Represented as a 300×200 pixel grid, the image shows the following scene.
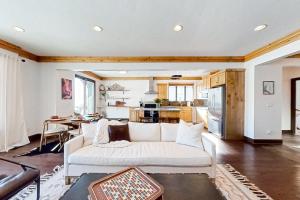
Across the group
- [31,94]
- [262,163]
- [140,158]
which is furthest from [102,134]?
[31,94]

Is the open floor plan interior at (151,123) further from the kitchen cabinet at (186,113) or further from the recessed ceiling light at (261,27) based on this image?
the kitchen cabinet at (186,113)

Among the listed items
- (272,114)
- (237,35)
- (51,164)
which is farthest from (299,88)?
(51,164)

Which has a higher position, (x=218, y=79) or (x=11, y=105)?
(x=218, y=79)

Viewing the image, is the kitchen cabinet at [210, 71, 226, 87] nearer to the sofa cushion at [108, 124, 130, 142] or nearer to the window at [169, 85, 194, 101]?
the window at [169, 85, 194, 101]

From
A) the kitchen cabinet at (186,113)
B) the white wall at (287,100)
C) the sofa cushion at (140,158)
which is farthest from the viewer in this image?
the kitchen cabinet at (186,113)

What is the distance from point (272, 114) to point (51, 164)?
5.56 m

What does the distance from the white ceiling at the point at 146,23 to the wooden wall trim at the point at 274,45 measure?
0.51ft

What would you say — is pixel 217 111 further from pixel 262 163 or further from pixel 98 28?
pixel 98 28

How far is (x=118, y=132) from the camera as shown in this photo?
127 inches

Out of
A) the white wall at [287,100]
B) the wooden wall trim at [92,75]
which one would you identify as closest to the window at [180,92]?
the wooden wall trim at [92,75]

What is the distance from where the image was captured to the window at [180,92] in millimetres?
10875

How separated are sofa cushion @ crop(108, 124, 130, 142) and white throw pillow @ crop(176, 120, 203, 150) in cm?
91

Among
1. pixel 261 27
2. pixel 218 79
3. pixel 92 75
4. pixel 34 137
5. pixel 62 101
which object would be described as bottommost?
pixel 34 137

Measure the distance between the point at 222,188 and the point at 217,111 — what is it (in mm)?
3915
